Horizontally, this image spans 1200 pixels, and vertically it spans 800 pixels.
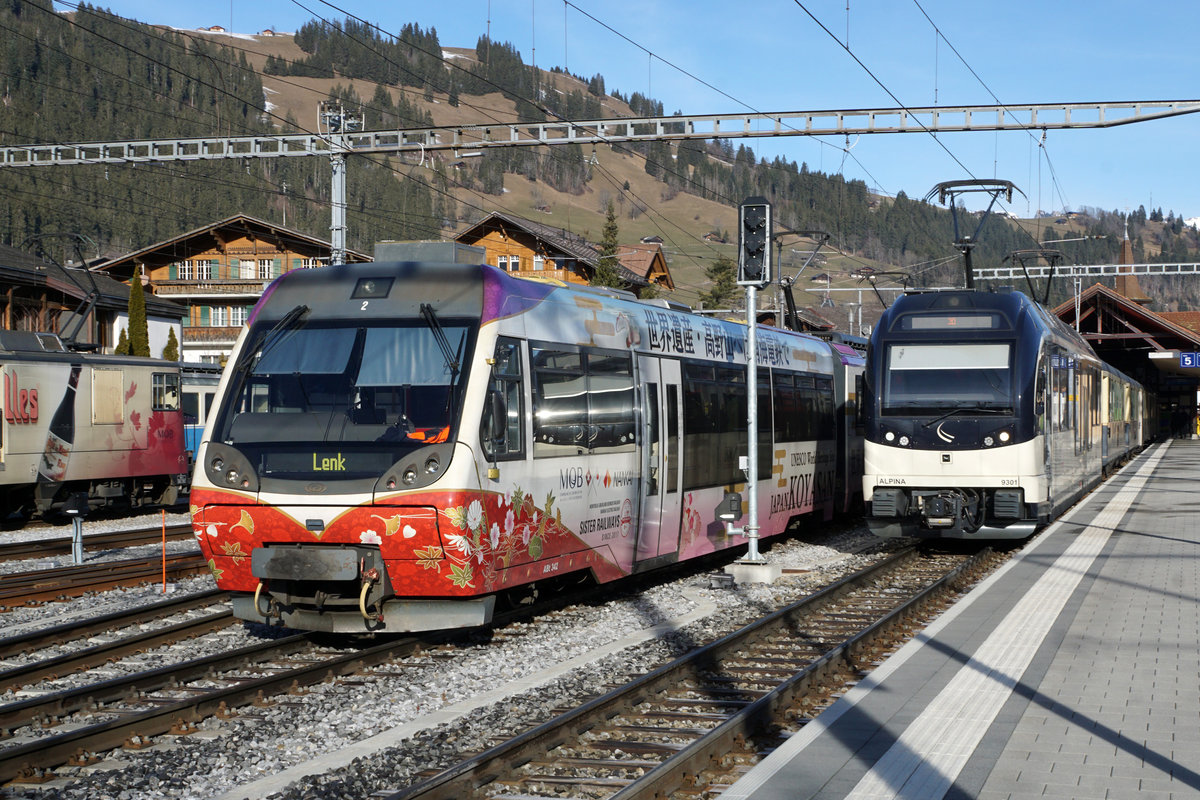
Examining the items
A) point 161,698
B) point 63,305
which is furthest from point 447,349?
point 63,305

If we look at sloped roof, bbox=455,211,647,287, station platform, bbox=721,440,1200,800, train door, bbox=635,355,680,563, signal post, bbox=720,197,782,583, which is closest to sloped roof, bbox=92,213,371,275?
sloped roof, bbox=455,211,647,287

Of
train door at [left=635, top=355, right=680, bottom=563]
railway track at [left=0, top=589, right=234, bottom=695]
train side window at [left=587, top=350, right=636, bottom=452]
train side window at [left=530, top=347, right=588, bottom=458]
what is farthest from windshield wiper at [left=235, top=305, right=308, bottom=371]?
train door at [left=635, top=355, right=680, bottom=563]

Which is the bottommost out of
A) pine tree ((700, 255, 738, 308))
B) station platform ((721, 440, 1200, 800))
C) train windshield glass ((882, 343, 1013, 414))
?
station platform ((721, 440, 1200, 800))

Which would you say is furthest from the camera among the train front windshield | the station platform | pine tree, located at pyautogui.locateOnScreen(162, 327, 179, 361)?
pine tree, located at pyautogui.locateOnScreen(162, 327, 179, 361)

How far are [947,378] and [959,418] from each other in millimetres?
579

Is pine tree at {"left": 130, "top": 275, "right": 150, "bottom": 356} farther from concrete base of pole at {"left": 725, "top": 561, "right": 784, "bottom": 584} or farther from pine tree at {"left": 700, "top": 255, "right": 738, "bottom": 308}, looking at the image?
pine tree at {"left": 700, "top": 255, "right": 738, "bottom": 308}

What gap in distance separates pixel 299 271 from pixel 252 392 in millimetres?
1283

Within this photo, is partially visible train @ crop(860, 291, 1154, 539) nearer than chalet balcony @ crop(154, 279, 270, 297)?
Yes

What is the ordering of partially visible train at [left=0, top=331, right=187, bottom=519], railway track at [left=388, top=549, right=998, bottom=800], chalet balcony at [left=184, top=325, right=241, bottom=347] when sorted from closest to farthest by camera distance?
railway track at [left=388, top=549, right=998, bottom=800], partially visible train at [left=0, top=331, right=187, bottom=519], chalet balcony at [left=184, top=325, right=241, bottom=347]

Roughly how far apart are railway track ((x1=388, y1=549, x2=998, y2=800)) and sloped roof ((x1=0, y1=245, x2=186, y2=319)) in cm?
3708

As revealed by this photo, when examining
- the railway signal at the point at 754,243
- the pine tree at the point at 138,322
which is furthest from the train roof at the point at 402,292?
the pine tree at the point at 138,322

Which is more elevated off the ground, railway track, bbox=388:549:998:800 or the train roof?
the train roof

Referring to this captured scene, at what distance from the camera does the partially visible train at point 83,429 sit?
2248 cm

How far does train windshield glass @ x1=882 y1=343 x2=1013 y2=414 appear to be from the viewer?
55.4 ft
